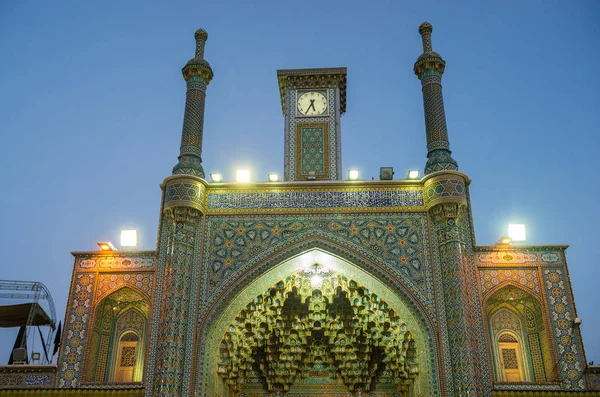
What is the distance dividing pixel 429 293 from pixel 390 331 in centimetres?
112

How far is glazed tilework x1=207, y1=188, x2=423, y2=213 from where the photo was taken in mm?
10648

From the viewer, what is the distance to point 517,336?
34.0ft

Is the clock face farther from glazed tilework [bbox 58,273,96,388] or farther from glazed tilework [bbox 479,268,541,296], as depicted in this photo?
glazed tilework [bbox 58,273,96,388]

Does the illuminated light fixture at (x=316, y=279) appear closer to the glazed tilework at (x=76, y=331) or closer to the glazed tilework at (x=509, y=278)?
the glazed tilework at (x=509, y=278)

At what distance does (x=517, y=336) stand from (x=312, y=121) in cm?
589

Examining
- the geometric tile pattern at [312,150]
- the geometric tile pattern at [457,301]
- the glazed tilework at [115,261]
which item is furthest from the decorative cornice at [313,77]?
the glazed tilework at [115,261]

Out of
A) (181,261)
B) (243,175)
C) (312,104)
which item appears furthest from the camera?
(312,104)

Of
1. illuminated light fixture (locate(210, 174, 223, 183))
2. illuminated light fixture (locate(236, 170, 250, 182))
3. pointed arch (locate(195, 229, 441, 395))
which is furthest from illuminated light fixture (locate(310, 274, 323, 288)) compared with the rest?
illuminated light fixture (locate(210, 174, 223, 183))

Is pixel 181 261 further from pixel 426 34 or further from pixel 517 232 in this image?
pixel 426 34

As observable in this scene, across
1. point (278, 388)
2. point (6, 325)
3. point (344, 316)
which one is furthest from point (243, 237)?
point (6, 325)

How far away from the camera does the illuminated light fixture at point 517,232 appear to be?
10.5 meters

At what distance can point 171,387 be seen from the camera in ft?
29.8

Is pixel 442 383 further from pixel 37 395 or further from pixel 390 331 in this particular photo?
pixel 37 395

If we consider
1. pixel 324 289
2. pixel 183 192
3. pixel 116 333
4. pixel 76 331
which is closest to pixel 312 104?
pixel 183 192
